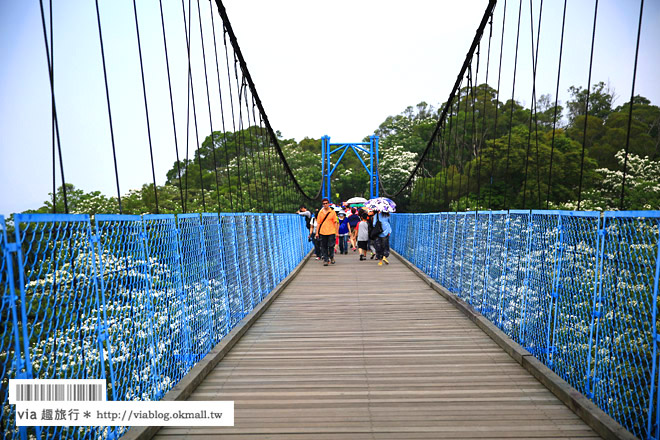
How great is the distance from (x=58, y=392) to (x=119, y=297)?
0.58 meters

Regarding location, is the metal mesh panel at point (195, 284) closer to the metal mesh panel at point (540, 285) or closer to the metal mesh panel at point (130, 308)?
the metal mesh panel at point (130, 308)

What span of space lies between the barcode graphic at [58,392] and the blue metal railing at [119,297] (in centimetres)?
6

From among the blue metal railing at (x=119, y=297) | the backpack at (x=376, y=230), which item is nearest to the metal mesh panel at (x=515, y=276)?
the blue metal railing at (x=119, y=297)

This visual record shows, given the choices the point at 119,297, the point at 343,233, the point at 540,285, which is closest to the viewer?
the point at 119,297

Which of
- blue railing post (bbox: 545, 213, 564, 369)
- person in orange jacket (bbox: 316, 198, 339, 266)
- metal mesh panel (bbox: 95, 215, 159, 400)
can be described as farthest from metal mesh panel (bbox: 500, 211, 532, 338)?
person in orange jacket (bbox: 316, 198, 339, 266)

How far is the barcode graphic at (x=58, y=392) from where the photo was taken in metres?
1.95

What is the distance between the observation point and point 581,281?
3.07 metres

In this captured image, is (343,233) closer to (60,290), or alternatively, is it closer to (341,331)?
(341,331)

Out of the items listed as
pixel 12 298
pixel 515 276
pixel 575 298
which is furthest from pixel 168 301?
pixel 515 276

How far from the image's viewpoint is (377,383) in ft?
11.2

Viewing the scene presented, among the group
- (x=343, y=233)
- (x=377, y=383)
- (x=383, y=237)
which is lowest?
(x=343, y=233)

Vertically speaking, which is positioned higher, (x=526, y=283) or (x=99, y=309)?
(x=99, y=309)

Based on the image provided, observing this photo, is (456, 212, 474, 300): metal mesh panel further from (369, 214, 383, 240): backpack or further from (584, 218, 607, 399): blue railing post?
(369, 214, 383, 240): backpack

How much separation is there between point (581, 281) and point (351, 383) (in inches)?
52.0
